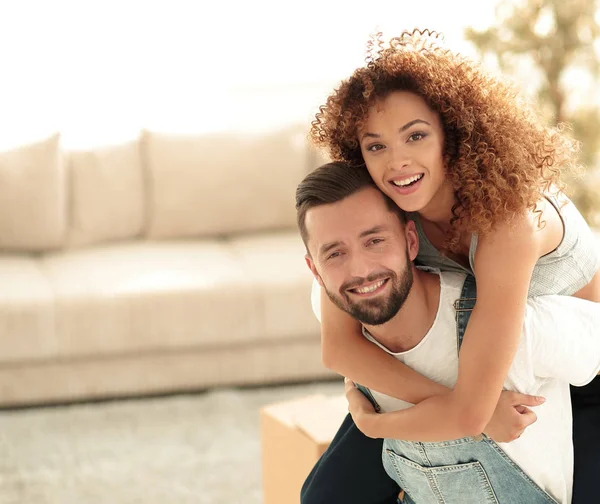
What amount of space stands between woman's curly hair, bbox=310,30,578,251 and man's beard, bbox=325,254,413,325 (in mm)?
167

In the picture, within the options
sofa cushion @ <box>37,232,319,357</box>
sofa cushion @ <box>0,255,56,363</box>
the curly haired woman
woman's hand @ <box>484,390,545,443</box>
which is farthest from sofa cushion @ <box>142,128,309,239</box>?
woman's hand @ <box>484,390,545,443</box>

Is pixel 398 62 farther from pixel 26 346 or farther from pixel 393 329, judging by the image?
pixel 26 346

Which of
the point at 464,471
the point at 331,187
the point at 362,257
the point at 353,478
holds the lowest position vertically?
the point at 353,478

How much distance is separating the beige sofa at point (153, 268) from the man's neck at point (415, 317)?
2.10m

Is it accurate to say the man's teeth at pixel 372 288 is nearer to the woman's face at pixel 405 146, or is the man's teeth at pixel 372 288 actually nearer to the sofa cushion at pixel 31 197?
the woman's face at pixel 405 146

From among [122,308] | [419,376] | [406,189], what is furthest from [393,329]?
[122,308]

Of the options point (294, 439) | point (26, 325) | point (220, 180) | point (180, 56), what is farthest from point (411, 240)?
point (180, 56)

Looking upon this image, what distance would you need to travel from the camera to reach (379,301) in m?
1.72

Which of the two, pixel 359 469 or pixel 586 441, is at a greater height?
pixel 586 441

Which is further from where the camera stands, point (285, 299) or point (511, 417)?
point (285, 299)

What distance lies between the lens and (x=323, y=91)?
5340 millimetres

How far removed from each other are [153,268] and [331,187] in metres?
2.35

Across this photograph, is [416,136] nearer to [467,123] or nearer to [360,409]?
[467,123]

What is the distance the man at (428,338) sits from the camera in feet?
5.45
